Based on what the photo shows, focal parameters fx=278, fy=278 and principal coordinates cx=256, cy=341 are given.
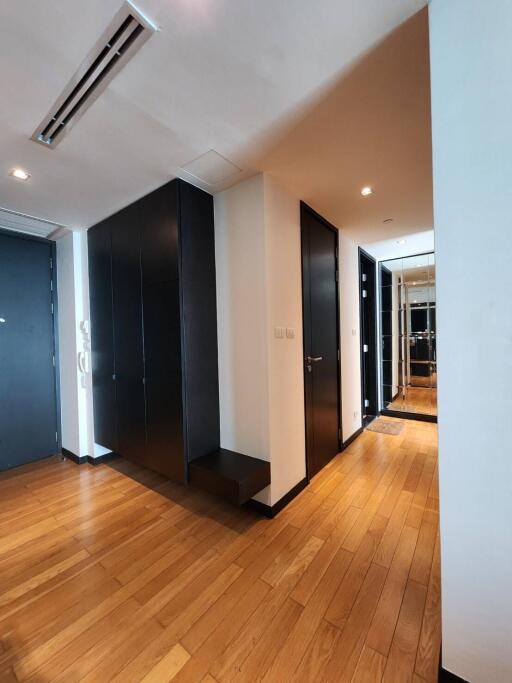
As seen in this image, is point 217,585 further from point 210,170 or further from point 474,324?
point 210,170

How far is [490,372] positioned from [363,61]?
1419 millimetres

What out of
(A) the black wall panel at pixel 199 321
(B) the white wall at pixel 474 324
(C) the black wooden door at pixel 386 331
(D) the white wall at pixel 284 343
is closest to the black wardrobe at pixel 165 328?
(A) the black wall panel at pixel 199 321

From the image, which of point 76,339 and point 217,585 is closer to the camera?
point 217,585

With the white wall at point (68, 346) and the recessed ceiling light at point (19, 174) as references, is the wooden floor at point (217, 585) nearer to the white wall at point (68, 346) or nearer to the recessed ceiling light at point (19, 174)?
the white wall at point (68, 346)

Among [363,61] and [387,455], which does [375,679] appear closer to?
[387,455]

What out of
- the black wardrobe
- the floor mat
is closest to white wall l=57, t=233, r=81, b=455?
the black wardrobe

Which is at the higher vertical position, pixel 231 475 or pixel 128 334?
pixel 128 334

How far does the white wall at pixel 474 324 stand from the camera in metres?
0.91

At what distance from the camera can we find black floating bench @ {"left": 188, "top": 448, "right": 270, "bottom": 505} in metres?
1.85

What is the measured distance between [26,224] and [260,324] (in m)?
2.84

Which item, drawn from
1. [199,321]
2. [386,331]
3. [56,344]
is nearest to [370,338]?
[386,331]

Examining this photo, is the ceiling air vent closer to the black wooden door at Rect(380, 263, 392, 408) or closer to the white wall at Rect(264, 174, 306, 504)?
the white wall at Rect(264, 174, 306, 504)

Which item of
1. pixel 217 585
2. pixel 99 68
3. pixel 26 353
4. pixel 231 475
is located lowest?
pixel 217 585

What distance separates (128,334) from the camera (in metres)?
2.62
